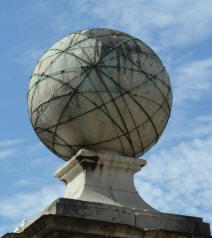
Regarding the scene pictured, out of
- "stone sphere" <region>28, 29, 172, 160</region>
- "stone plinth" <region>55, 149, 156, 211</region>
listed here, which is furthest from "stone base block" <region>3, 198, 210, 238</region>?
"stone sphere" <region>28, 29, 172, 160</region>

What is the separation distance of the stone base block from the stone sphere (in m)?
1.77

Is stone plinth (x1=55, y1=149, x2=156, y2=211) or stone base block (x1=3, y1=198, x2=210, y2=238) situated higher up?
stone plinth (x1=55, y1=149, x2=156, y2=211)

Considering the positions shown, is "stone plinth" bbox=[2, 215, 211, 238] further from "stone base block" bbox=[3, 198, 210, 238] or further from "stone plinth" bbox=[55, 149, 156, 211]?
"stone plinth" bbox=[55, 149, 156, 211]

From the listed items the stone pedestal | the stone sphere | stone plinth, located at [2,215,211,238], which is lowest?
stone plinth, located at [2,215,211,238]

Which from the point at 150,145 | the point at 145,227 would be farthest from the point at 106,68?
the point at 145,227

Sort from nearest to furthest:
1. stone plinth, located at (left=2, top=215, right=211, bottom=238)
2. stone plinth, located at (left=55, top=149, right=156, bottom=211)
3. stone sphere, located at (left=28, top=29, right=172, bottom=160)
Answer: stone plinth, located at (left=2, top=215, right=211, bottom=238), stone sphere, located at (left=28, top=29, right=172, bottom=160), stone plinth, located at (left=55, top=149, right=156, bottom=211)

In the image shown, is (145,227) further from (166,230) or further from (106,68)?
(106,68)

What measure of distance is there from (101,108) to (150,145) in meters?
1.87

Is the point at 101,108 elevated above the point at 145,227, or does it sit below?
above

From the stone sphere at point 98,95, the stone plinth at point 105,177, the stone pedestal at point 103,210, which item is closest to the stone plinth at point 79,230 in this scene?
the stone pedestal at point 103,210

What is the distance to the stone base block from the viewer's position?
45.2ft

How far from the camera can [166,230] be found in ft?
47.4

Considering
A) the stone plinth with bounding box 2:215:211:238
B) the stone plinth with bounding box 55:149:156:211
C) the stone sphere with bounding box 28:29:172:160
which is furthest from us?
the stone plinth with bounding box 55:149:156:211

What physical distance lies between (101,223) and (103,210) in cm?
42
